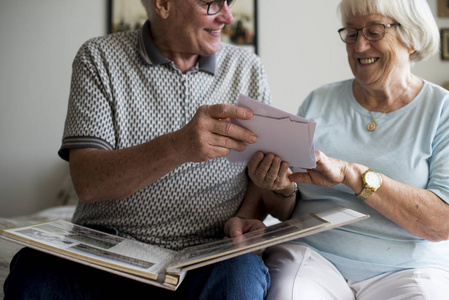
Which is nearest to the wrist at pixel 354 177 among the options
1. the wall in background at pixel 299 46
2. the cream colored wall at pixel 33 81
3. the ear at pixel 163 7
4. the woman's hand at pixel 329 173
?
the woman's hand at pixel 329 173

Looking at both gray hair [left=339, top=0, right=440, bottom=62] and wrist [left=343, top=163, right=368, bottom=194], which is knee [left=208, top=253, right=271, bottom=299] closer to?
wrist [left=343, top=163, right=368, bottom=194]

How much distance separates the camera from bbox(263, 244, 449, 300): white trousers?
3.31 ft

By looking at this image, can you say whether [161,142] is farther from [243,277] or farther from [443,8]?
[443,8]

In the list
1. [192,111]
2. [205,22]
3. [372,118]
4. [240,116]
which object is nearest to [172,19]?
[205,22]

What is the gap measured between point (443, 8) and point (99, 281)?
2.73 metres

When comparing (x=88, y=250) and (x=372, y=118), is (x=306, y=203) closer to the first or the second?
(x=372, y=118)

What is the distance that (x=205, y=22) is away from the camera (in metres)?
1.27

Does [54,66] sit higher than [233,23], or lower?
lower

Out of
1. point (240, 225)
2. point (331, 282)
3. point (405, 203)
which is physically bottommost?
point (331, 282)

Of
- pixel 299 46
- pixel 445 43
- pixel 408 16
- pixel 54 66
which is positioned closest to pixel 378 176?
pixel 408 16

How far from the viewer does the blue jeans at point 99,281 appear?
0.89 meters

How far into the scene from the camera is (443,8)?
8.98 feet

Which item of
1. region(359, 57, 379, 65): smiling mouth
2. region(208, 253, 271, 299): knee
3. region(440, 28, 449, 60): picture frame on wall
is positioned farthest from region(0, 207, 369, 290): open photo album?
region(440, 28, 449, 60): picture frame on wall

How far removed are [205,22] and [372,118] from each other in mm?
580
